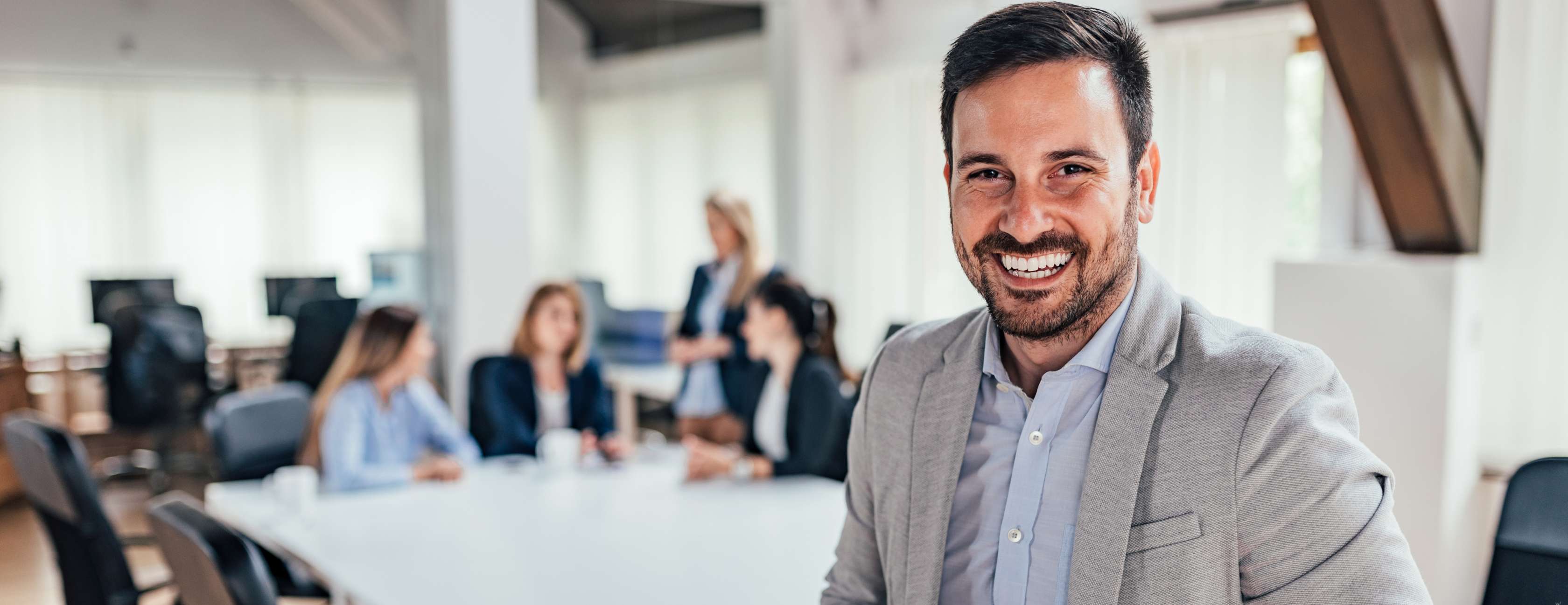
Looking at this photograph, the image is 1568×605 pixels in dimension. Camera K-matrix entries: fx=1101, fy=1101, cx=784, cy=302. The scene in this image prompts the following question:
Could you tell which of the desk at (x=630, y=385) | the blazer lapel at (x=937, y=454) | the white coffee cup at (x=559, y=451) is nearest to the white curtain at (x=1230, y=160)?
the white coffee cup at (x=559, y=451)

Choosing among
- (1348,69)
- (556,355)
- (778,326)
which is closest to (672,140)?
(556,355)

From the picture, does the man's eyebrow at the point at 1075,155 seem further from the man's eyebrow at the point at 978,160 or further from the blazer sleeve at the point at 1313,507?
the blazer sleeve at the point at 1313,507

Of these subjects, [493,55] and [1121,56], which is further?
[493,55]

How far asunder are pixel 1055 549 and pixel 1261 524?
0.23 metres

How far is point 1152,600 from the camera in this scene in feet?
3.70

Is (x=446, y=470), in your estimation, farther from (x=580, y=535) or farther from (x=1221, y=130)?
(x=1221, y=130)

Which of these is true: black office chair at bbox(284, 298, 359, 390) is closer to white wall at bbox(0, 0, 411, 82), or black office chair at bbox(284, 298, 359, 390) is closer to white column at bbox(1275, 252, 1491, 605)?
white wall at bbox(0, 0, 411, 82)

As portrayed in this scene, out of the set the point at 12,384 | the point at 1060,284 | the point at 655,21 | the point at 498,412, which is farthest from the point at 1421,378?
the point at 12,384

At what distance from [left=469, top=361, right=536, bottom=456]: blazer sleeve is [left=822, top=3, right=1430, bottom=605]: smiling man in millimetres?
2926

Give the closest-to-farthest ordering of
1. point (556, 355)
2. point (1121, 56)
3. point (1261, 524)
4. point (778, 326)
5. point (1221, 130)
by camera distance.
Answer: point (1261, 524)
point (1121, 56)
point (778, 326)
point (556, 355)
point (1221, 130)

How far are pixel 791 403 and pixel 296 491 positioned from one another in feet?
5.00

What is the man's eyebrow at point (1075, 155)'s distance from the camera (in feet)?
3.78

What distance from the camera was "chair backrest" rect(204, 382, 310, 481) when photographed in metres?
3.62

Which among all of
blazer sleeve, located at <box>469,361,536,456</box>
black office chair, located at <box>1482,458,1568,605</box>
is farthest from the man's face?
blazer sleeve, located at <box>469,361,536,456</box>
